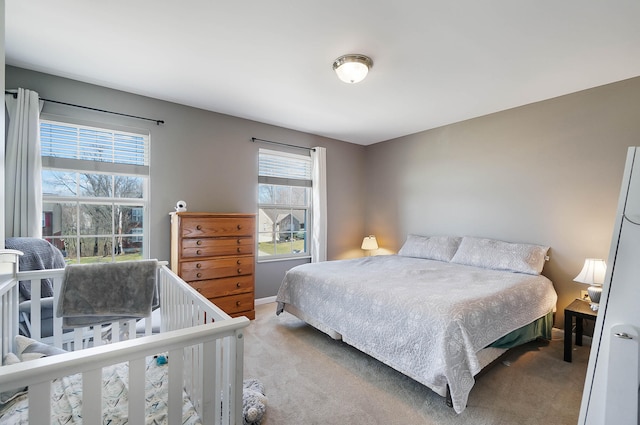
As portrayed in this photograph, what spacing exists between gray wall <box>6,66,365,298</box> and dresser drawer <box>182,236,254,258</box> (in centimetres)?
42

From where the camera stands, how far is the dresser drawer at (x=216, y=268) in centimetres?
283

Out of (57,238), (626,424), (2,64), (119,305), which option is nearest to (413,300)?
(626,424)

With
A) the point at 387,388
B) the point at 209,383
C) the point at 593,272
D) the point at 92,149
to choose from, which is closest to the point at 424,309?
the point at 387,388

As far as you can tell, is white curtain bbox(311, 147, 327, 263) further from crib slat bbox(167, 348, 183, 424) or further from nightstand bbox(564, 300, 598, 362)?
crib slat bbox(167, 348, 183, 424)

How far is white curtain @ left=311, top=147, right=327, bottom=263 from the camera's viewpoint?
4.19 m

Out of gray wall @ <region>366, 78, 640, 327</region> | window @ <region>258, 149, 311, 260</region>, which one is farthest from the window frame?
gray wall @ <region>366, 78, 640, 327</region>

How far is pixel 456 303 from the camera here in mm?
1848

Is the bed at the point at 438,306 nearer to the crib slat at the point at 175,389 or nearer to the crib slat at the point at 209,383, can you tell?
the crib slat at the point at 209,383

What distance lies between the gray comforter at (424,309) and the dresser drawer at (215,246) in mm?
644

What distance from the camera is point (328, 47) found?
2068 millimetres

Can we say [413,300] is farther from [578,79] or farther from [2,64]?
[2,64]

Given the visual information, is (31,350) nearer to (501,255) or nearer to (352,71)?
(352,71)

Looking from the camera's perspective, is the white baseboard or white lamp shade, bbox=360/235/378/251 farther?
white lamp shade, bbox=360/235/378/251

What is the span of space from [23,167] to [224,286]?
1.96m
